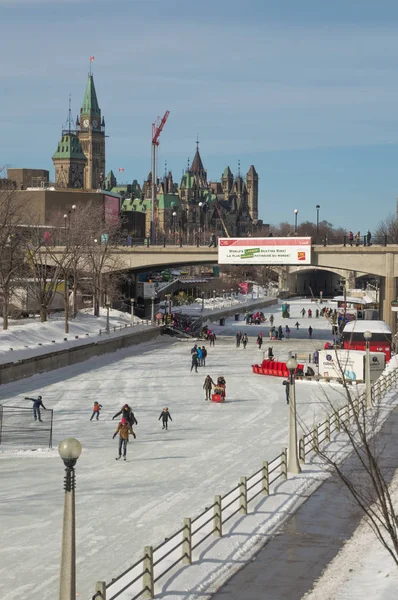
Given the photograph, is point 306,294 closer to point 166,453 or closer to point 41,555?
point 166,453

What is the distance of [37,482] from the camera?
24.7 meters

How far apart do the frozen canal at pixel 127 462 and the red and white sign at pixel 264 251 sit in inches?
843

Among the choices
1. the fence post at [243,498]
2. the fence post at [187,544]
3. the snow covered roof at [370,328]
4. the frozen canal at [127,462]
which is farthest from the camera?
the snow covered roof at [370,328]

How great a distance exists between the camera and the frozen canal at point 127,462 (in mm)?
18453

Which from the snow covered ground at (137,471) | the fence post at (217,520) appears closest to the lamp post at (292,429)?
the snow covered ground at (137,471)

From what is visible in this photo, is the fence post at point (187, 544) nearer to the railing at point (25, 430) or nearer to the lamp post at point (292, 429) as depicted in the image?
the lamp post at point (292, 429)

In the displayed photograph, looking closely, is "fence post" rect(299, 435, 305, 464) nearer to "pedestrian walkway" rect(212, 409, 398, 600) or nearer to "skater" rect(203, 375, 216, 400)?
"pedestrian walkway" rect(212, 409, 398, 600)

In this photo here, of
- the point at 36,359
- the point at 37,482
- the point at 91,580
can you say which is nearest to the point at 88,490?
the point at 37,482

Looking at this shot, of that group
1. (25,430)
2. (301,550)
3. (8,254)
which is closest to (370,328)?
(8,254)

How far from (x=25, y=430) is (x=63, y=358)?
23809mm

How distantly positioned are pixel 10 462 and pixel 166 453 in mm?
4696

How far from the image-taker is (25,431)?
1244 inches

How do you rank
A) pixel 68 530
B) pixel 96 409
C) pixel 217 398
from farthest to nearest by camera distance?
1. pixel 217 398
2. pixel 96 409
3. pixel 68 530

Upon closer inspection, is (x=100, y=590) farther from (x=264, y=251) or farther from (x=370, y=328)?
(x=264, y=251)
